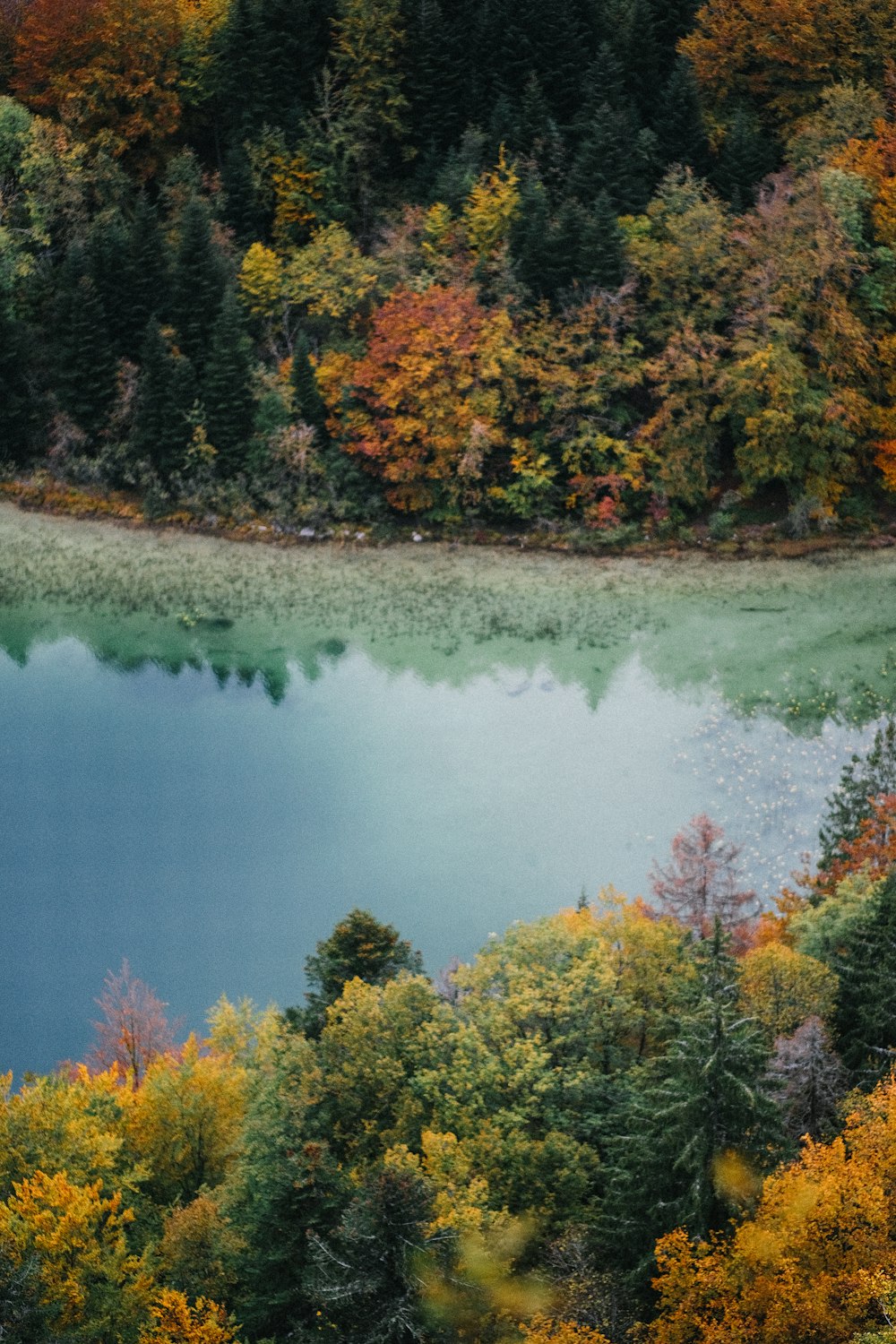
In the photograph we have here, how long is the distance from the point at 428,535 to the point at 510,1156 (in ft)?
95.0

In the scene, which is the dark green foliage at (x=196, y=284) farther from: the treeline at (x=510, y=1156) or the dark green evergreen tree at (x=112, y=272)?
the treeline at (x=510, y=1156)

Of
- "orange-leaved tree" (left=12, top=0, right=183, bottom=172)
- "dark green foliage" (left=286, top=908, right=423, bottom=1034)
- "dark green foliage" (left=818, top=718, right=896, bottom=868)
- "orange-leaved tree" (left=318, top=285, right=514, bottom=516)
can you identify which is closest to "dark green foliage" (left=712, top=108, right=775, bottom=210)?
"orange-leaved tree" (left=318, top=285, right=514, bottom=516)

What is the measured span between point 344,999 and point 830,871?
12.9 m

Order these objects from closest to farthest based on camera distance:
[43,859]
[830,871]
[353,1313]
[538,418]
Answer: [353,1313] < [830,871] < [43,859] < [538,418]

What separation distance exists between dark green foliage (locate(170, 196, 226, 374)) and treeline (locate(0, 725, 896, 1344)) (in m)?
27.9

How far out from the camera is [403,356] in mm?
55969

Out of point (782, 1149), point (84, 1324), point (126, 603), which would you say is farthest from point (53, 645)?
point (782, 1149)

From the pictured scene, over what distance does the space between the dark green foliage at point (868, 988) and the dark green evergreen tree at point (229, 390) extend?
29839 millimetres

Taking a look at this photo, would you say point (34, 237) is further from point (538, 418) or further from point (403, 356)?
point (538, 418)

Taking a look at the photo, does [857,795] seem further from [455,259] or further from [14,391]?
[14,391]

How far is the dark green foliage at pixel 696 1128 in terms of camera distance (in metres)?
28.0

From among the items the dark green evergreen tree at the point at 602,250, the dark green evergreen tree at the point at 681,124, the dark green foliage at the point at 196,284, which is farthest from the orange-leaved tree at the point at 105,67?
the dark green evergreen tree at the point at 681,124

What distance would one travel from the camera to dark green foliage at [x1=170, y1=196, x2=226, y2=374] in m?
57.7

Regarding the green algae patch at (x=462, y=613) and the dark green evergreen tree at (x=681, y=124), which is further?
the dark green evergreen tree at (x=681, y=124)
